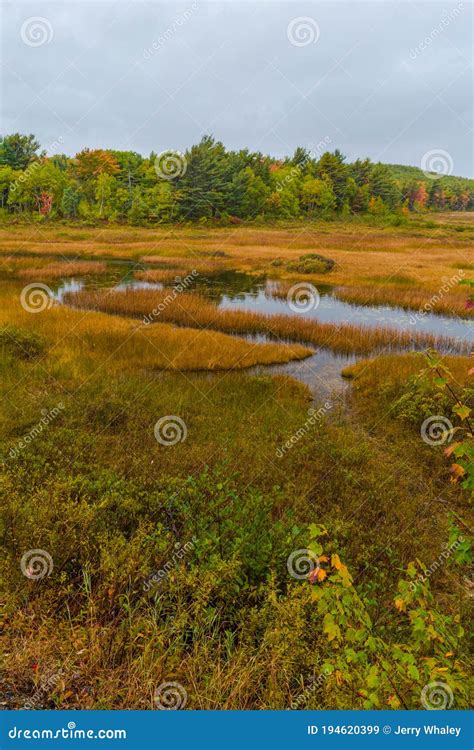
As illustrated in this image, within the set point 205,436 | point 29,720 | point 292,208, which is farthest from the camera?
point 292,208

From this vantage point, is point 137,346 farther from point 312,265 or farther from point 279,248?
point 279,248

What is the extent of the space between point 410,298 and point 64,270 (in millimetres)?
24860

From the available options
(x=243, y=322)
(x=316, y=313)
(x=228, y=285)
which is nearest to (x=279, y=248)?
(x=228, y=285)

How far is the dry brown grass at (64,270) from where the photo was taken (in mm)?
30891

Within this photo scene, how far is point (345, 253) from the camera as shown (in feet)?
153

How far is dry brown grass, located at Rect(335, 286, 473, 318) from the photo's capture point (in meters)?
25.0

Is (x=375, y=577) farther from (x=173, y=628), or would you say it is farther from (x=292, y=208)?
(x=292, y=208)

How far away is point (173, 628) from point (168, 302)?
1995cm

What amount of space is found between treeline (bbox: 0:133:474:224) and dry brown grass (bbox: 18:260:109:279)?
35817 mm

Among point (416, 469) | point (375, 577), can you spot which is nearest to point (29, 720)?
point (375, 577)

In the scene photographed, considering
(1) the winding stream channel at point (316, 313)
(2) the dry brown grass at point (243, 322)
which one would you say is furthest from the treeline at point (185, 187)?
(2) the dry brown grass at point (243, 322)

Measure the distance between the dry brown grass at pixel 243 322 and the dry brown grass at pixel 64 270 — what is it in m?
7.80

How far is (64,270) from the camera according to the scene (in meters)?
33.4

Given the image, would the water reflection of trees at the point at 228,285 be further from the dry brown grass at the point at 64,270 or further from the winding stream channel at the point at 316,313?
the dry brown grass at the point at 64,270
